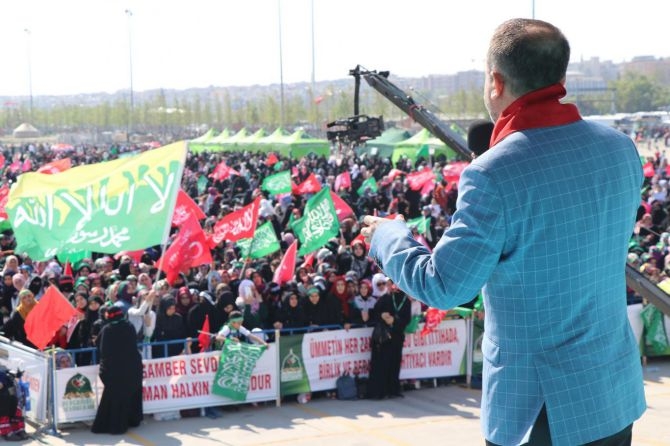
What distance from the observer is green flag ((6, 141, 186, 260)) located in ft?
39.0

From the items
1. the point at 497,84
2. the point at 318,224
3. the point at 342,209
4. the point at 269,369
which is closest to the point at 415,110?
the point at 497,84

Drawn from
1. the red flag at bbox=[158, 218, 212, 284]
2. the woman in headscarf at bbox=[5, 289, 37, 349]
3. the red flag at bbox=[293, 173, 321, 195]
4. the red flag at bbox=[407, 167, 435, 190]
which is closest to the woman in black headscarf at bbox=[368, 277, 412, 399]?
the red flag at bbox=[158, 218, 212, 284]

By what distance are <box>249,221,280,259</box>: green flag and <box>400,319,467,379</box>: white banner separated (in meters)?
3.61

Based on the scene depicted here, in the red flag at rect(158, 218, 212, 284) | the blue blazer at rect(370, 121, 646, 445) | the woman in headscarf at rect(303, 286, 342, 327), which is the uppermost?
the blue blazer at rect(370, 121, 646, 445)

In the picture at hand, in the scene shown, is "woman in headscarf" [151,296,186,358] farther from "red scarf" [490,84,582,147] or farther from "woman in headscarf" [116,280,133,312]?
"red scarf" [490,84,582,147]

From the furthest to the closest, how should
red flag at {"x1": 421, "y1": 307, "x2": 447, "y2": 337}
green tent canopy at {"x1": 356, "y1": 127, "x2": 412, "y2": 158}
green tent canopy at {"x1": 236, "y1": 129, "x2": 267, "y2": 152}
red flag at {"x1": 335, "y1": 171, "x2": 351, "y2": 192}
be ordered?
green tent canopy at {"x1": 236, "y1": 129, "x2": 267, "y2": 152} < green tent canopy at {"x1": 356, "y1": 127, "x2": 412, "y2": 158} < red flag at {"x1": 335, "y1": 171, "x2": 351, "y2": 192} < red flag at {"x1": 421, "y1": 307, "x2": 447, "y2": 337}

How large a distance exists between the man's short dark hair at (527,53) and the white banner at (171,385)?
1005cm

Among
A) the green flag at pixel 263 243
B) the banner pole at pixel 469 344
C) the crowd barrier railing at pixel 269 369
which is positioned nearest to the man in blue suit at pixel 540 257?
the crowd barrier railing at pixel 269 369

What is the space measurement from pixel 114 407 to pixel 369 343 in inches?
134

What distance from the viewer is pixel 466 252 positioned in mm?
2127

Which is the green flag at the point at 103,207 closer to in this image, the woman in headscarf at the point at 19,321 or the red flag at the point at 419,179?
the woman in headscarf at the point at 19,321

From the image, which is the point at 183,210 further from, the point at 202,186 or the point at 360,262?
the point at 202,186

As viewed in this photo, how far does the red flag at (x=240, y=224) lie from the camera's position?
52.9ft

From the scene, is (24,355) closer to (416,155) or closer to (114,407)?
(114,407)
